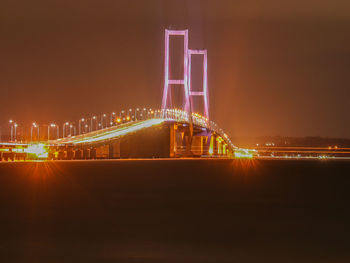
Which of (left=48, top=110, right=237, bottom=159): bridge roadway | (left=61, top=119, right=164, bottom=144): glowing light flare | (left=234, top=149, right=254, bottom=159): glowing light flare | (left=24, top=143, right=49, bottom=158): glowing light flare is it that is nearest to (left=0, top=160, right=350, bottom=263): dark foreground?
(left=24, top=143, right=49, bottom=158): glowing light flare

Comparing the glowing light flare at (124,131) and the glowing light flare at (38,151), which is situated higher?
the glowing light flare at (124,131)

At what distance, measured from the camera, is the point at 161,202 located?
11.1 metres

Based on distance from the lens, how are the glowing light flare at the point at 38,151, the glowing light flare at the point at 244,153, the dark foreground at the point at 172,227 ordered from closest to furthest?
the dark foreground at the point at 172,227 < the glowing light flare at the point at 38,151 < the glowing light flare at the point at 244,153

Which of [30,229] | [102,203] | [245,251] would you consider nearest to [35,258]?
[30,229]

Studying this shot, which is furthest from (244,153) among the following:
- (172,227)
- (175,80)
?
(172,227)

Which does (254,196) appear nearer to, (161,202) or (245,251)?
(161,202)

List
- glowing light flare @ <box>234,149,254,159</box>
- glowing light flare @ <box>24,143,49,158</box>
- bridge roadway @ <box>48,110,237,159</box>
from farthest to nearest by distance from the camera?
1. glowing light flare @ <box>234,149,254,159</box>
2. bridge roadway @ <box>48,110,237,159</box>
3. glowing light flare @ <box>24,143,49,158</box>

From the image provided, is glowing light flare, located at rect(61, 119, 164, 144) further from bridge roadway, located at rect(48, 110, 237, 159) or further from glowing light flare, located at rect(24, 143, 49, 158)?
glowing light flare, located at rect(24, 143, 49, 158)

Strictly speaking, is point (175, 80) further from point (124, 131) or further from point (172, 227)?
point (172, 227)

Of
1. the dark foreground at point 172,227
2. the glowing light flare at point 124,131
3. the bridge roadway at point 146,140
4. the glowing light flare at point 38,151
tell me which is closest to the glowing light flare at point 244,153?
the bridge roadway at point 146,140

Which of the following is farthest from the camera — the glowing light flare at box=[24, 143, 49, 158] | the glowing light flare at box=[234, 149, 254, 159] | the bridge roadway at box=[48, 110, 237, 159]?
the glowing light flare at box=[234, 149, 254, 159]

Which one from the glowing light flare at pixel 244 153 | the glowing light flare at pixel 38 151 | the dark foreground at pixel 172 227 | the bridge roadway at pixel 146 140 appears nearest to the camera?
the dark foreground at pixel 172 227

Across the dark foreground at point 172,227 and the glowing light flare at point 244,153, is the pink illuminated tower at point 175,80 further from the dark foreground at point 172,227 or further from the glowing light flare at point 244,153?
the dark foreground at point 172,227

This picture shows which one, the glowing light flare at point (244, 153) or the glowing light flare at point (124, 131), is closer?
the glowing light flare at point (124, 131)
